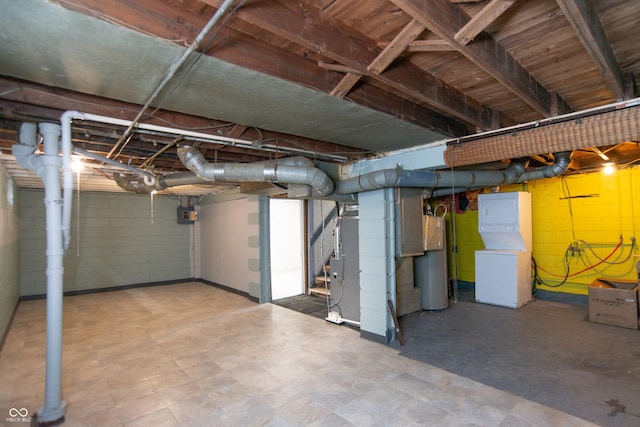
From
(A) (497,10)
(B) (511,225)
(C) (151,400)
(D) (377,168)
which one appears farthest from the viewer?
(B) (511,225)

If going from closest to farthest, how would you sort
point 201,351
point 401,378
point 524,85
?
point 524,85 < point 401,378 < point 201,351

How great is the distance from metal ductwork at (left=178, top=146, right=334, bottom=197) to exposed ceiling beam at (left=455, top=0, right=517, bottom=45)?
1.94 metres

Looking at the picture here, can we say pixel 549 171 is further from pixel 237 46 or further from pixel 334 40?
pixel 237 46

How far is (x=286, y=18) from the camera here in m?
1.38

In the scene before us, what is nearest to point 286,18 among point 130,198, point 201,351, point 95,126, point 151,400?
point 95,126

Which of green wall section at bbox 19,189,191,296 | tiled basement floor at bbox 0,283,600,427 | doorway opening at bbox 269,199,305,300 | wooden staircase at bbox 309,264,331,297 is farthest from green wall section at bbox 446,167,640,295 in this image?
green wall section at bbox 19,189,191,296

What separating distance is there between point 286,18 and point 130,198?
696 centimetres

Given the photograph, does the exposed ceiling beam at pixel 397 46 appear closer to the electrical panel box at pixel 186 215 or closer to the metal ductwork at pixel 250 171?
the metal ductwork at pixel 250 171

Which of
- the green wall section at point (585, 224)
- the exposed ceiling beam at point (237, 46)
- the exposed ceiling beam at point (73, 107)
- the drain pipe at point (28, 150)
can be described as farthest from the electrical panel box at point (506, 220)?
the drain pipe at point (28, 150)

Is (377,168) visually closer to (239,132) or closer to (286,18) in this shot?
(239,132)

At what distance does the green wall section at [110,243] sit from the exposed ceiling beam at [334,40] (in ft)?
22.2

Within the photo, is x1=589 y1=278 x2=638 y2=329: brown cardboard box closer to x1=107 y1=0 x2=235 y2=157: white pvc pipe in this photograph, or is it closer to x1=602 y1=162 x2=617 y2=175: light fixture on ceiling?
x1=602 y1=162 x2=617 y2=175: light fixture on ceiling

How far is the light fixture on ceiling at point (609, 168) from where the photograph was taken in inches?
173

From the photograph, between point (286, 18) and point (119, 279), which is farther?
point (119, 279)
